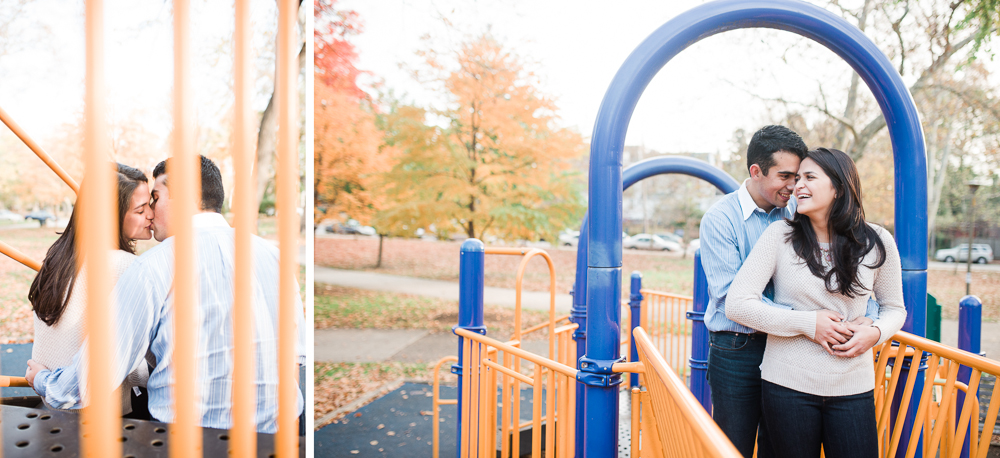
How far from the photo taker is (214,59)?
1.71m

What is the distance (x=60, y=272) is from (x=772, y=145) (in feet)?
8.89

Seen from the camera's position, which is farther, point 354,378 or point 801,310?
point 354,378

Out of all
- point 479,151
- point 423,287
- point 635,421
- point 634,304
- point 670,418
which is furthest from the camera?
point 423,287

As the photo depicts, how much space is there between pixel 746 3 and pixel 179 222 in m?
2.11

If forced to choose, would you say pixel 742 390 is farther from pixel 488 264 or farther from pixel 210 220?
pixel 488 264

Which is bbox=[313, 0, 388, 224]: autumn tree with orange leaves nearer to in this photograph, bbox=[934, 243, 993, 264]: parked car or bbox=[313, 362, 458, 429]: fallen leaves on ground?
bbox=[313, 362, 458, 429]: fallen leaves on ground

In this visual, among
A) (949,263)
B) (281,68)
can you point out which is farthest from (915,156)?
(949,263)

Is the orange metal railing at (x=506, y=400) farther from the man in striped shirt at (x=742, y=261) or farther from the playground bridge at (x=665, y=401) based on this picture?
the man in striped shirt at (x=742, y=261)

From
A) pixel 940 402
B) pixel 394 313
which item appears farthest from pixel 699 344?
pixel 394 313

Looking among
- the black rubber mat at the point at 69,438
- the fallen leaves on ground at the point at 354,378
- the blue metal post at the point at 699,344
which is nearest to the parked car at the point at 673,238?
the fallen leaves on ground at the point at 354,378

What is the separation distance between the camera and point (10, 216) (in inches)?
105

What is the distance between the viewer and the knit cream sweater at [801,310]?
183cm

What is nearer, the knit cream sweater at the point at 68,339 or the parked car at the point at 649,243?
the knit cream sweater at the point at 68,339

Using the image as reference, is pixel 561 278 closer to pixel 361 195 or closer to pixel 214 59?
pixel 361 195
